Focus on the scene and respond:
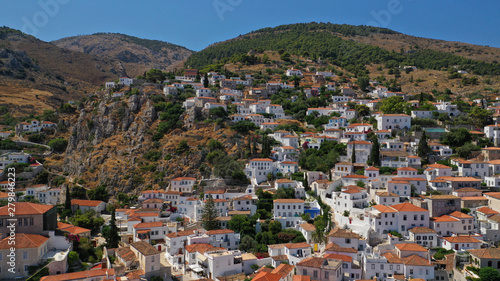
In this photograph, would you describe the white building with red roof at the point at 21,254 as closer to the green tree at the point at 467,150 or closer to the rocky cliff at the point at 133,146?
the rocky cliff at the point at 133,146

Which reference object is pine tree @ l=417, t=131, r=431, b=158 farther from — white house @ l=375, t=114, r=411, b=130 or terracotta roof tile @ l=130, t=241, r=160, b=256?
terracotta roof tile @ l=130, t=241, r=160, b=256

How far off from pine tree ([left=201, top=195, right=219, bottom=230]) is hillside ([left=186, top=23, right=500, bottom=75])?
230 ft

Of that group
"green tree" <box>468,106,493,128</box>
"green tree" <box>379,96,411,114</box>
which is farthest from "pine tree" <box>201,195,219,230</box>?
"green tree" <box>468,106,493,128</box>

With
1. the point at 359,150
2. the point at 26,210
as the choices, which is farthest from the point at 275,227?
the point at 26,210

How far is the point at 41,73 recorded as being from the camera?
377 feet

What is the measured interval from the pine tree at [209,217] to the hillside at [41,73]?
66.7m

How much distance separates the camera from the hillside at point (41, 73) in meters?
93.4

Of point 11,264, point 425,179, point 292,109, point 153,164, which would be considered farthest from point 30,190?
point 425,179

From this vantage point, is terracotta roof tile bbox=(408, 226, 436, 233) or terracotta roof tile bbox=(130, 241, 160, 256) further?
terracotta roof tile bbox=(408, 226, 436, 233)

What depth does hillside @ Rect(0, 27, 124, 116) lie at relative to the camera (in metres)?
93.4

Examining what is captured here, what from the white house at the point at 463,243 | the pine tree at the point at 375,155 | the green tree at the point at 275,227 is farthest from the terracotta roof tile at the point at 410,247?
the pine tree at the point at 375,155

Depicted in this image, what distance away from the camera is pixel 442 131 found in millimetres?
48938

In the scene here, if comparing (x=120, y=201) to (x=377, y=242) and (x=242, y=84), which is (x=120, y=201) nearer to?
(x=377, y=242)

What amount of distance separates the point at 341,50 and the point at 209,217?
303ft
